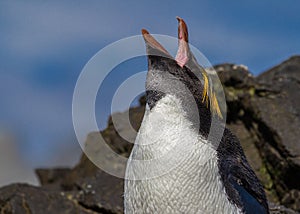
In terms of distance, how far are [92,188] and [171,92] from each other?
23.8 feet

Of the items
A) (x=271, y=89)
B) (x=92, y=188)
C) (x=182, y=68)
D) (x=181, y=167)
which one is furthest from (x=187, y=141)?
(x=271, y=89)

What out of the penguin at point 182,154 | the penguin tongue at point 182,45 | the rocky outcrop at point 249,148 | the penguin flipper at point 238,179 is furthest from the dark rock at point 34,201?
the penguin tongue at point 182,45

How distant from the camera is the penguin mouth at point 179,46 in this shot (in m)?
8.42

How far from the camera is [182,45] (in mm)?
8625

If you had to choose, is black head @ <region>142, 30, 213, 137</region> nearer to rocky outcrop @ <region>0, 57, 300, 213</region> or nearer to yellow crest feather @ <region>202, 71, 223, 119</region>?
yellow crest feather @ <region>202, 71, 223, 119</region>

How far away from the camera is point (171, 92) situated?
8305mm

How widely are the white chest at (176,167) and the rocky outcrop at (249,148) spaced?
5.79 meters

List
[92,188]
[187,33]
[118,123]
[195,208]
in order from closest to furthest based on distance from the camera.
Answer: [195,208] → [187,33] → [118,123] → [92,188]

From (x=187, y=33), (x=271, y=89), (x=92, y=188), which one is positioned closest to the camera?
(x=187, y=33)

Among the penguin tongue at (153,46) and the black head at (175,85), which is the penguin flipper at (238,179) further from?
the penguin tongue at (153,46)

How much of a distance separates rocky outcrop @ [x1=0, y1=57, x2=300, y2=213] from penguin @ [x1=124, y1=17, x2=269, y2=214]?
5585 millimetres

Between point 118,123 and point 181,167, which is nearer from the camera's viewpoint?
point 181,167

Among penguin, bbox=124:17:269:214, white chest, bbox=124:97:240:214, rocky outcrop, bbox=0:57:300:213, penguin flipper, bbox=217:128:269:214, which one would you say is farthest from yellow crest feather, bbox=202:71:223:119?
rocky outcrop, bbox=0:57:300:213

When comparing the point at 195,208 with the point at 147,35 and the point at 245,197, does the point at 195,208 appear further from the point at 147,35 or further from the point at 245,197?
the point at 147,35
